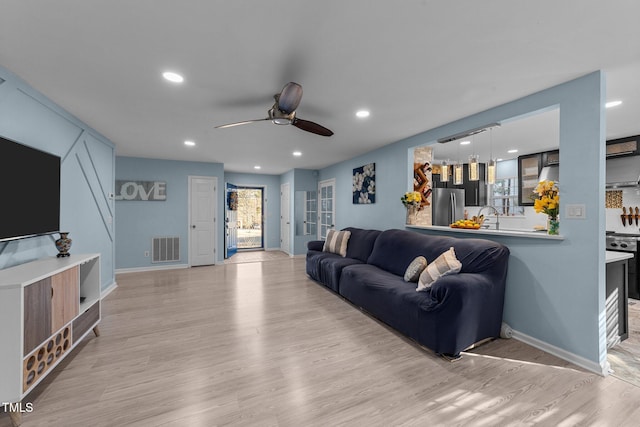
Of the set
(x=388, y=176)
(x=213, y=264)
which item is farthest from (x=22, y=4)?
(x=213, y=264)

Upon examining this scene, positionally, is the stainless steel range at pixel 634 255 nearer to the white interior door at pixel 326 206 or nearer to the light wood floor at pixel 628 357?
the light wood floor at pixel 628 357

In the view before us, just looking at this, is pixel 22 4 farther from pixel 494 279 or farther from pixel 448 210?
pixel 448 210

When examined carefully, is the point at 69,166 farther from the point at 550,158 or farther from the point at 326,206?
the point at 550,158

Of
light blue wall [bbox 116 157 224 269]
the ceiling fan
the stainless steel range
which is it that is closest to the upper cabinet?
the stainless steel range

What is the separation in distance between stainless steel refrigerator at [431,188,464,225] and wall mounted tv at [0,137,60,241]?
16.2ft

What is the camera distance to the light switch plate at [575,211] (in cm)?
222

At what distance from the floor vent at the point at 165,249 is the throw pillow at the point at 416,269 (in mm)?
5136

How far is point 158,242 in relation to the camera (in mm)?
5855

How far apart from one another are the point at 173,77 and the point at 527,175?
602 centimetres

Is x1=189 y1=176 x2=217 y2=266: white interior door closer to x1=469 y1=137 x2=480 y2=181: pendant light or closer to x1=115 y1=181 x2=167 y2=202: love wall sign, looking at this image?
x1=115 y1=181 x2=167 y2=202: love wall sign

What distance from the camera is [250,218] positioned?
31.3 feet

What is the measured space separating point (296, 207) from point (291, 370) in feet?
18.2

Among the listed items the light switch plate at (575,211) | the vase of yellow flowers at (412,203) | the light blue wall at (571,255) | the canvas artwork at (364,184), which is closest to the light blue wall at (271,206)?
the canvas artwork at (364,184)

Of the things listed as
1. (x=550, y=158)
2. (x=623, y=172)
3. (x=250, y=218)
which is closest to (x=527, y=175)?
(x=550, y=158)
